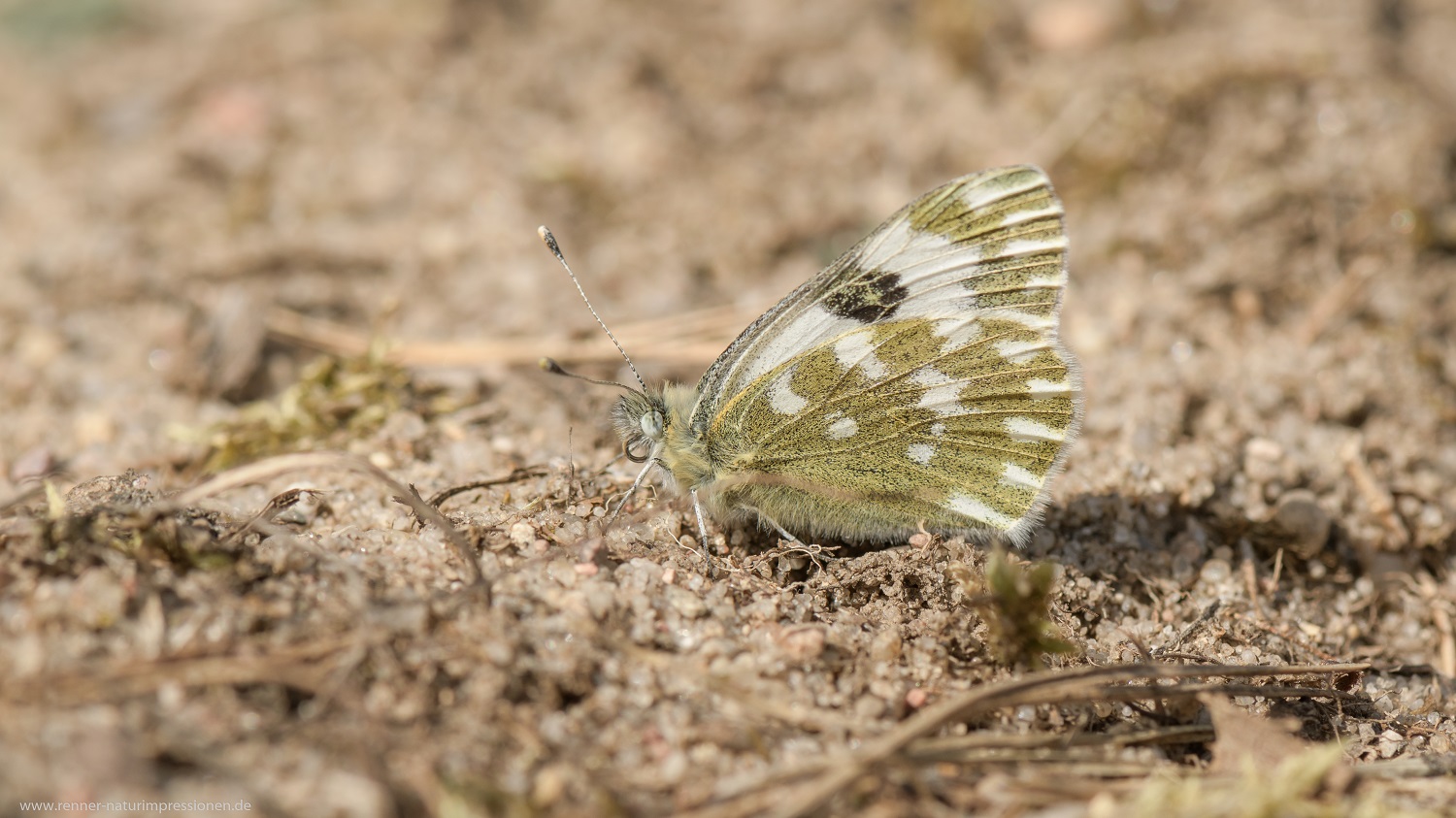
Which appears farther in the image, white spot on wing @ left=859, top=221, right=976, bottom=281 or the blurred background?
the blurred background

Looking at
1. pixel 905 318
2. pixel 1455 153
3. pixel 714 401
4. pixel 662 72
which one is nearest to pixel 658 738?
pixel 714 401

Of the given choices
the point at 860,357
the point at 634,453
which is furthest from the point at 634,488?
the point at 860,357

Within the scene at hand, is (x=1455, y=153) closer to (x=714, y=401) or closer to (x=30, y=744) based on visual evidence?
(x=714, y=401)

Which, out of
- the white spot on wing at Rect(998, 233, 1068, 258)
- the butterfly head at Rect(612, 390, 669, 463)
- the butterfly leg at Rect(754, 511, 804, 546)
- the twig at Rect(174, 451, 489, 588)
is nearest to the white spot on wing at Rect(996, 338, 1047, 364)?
the white spot on wing at Rect(998, 233, 1068, 258)

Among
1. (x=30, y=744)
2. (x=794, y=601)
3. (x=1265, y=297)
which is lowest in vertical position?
(x=30, y=744)

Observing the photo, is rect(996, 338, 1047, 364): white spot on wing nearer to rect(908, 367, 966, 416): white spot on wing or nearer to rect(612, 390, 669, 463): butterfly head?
rect(908, 367, 966, 416): white spot on wing

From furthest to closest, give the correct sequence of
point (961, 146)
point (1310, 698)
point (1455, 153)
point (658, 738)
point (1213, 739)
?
point (961, 146)
point (1455, 153)
point (1310, 698)
point (1213, 739)
point (658, 738)

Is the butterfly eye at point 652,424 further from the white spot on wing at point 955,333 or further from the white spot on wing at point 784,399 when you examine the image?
the white spot on wing at point 955,333
